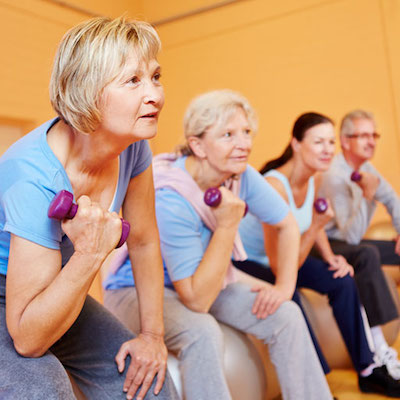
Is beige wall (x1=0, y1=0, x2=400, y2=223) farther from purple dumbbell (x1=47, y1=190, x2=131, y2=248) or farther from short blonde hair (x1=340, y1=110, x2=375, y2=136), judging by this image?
purple dumbbell (x1=47, y1=190, x2=131, y2=248)

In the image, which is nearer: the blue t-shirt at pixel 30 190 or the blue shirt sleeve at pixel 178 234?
the blue t-shirt at pixel 30 190

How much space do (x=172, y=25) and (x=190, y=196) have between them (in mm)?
4039

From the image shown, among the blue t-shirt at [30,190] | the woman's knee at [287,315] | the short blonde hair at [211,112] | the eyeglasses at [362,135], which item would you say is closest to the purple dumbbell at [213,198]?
the short blonde hair at [211,112]

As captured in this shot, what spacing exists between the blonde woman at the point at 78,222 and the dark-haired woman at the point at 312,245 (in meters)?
0.91

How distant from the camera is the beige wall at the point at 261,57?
4.06 meters

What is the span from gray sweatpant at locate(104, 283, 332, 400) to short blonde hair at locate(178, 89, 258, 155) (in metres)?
0.52

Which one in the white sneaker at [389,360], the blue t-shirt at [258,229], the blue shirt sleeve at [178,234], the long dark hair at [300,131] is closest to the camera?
the blue shirt sleeve at [178,234]

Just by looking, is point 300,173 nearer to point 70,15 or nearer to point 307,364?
point 307,364

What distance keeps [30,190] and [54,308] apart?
0.65 ft

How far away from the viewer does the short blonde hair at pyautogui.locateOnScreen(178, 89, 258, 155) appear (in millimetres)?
1647

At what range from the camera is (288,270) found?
1753 mm

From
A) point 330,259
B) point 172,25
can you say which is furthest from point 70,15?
point 330,259

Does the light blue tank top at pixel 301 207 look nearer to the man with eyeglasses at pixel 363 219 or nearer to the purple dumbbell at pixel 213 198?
the man with eyeglasses at pixel 363 219

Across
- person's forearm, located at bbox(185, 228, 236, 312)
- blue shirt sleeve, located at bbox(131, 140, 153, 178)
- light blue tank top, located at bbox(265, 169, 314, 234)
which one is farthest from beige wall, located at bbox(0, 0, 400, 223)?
blue shirt sleeve, located at bbox(131, 140, 153, 178)
